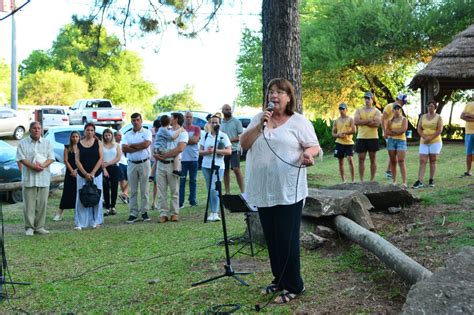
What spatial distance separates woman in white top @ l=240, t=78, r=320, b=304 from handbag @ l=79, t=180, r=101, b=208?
5.92 m

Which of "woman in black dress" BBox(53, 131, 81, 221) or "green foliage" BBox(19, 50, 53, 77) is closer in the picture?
"woman in black dress" BBox(53, 131, 81, 221)

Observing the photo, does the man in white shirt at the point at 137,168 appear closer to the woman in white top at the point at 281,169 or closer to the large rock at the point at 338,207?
the large rock at the point at 338,207

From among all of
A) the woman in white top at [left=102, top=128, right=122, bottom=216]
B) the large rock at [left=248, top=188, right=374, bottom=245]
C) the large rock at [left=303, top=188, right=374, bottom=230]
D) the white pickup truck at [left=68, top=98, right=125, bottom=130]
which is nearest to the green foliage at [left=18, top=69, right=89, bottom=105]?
the white pickup truck at [left=68, top=98, right=125, bottom=130]

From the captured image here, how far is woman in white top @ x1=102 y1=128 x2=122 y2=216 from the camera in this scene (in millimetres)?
12781

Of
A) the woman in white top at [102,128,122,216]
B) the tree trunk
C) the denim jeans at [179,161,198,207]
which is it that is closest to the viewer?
the tree trunk

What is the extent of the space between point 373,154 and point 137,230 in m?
5.25

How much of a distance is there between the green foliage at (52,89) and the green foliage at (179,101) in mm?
7577

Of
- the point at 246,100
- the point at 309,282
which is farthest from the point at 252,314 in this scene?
the point at 246,100

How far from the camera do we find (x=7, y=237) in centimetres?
1014

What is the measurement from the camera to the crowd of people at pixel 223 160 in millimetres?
5211

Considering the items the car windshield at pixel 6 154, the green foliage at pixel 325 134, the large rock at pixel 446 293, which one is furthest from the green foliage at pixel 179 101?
the large rock at pixel 446 293

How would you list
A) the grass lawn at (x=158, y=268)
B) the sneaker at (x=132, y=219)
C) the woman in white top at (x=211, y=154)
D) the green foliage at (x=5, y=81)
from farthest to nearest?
1. the green foliage at (x=5, y=81)
2. the sneaker at (x=132, y=219)
3. the woman in white top at (x=211, y=154)
4. the grass lawn at (x=158, y=268)

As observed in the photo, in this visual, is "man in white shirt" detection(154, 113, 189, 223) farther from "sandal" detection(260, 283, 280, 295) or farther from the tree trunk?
"sandal" detection(260, 283, 280, 295)

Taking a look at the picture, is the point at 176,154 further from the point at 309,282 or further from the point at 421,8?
the point at 421,8
